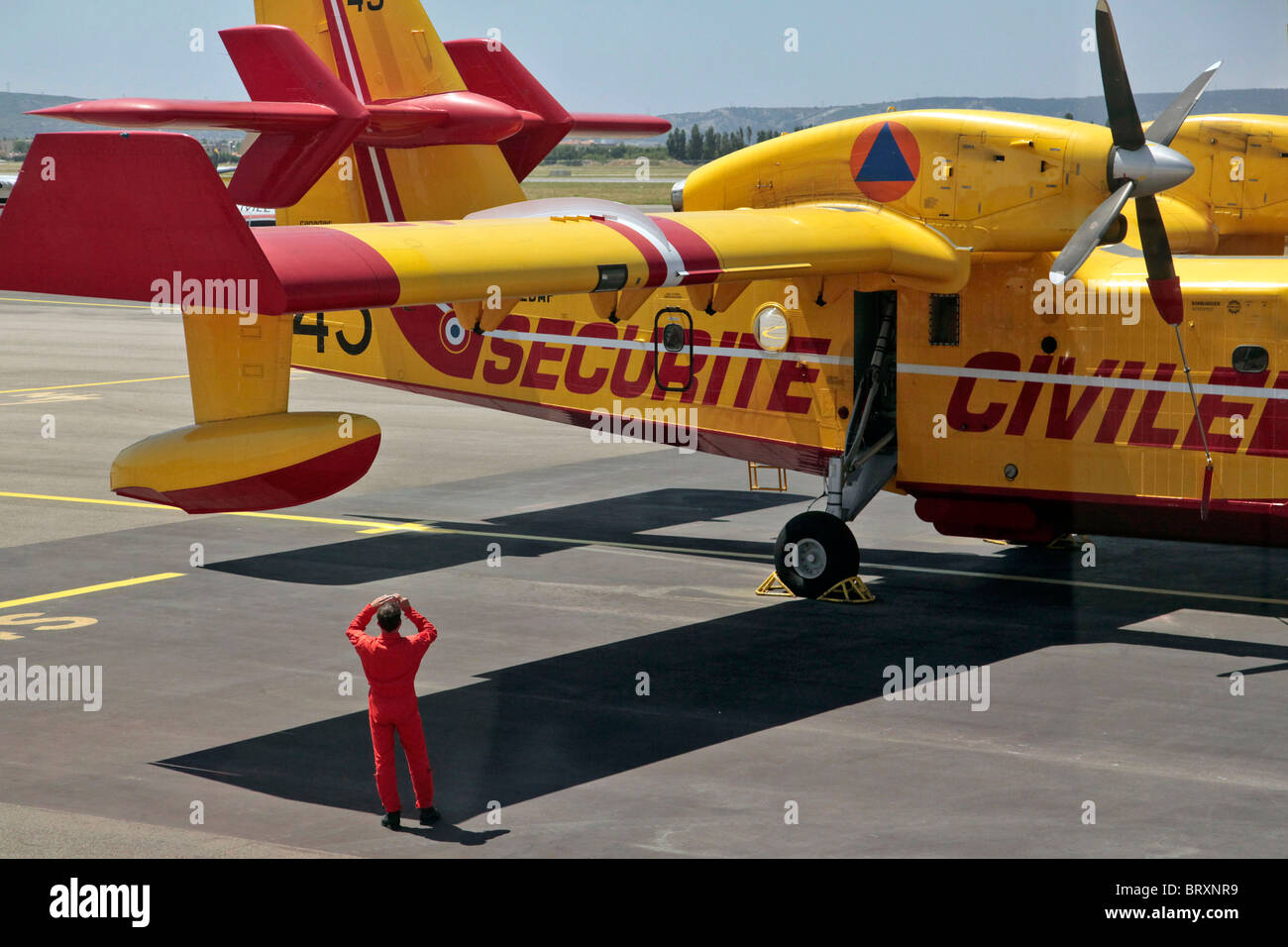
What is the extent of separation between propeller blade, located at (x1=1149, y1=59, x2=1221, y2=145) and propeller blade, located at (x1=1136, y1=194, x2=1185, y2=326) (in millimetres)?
→ 793

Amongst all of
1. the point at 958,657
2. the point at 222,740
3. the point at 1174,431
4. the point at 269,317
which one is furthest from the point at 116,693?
the point at 1174,431

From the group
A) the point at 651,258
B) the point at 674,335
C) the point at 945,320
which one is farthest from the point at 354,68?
the point at 945,320

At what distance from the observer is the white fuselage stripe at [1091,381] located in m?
15.7

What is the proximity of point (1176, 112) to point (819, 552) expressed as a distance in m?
5.67

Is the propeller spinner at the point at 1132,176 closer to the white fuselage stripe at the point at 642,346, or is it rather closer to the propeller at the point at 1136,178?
the propeller at the point at 1136,178

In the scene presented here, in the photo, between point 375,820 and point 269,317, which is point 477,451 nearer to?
point 269,317

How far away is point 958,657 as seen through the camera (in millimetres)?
14930

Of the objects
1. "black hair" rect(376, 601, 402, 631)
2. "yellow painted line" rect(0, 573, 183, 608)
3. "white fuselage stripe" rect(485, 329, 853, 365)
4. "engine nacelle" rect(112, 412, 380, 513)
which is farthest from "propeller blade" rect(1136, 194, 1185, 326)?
"yellow painted line" rect(0, 573, 183, 608)

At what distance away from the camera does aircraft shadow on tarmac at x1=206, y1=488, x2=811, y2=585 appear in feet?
61.2

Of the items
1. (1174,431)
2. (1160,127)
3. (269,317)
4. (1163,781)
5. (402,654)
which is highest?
(1160,127)

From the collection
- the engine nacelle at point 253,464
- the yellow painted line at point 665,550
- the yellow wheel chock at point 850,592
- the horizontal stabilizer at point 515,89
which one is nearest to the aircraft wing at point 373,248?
the engine nacelle at point 253,464

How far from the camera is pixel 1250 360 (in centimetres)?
1569

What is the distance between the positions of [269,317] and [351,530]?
8.71 meters

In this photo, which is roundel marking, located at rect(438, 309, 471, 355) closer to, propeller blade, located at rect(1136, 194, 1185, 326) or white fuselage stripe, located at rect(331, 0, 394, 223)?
white fuselage stripe, located at rect(331, 0, 394, 223)
